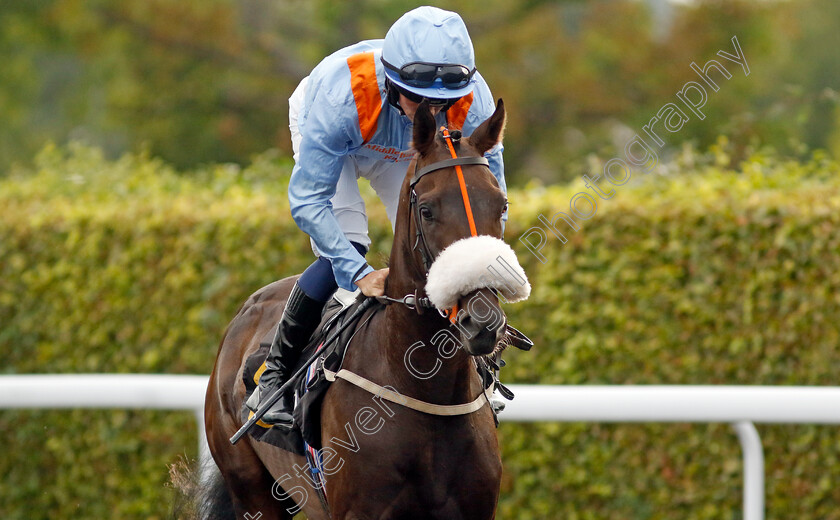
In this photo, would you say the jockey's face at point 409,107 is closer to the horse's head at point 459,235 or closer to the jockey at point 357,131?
the jockey at point 357,131

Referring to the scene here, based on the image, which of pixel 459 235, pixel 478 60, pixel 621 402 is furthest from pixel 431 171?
pixel 478 60

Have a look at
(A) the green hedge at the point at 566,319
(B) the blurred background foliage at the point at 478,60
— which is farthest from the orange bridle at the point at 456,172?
(B) the blurred background foliage at the point at 478,60

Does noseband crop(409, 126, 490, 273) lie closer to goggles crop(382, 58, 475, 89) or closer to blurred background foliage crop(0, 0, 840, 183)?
goggles crop(382, 58, 475, 89)

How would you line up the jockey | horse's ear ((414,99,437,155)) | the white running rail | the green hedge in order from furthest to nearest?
the green hedge
the white running rail
the jockey
horse's ear ((414,99,437,155))

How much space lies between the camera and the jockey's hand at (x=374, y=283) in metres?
2.95

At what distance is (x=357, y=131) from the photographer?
3109 millimetres

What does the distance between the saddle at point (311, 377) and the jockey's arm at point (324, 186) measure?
0.17 m

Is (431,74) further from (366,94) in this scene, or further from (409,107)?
(366,94)

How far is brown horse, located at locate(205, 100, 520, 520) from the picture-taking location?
8.50ft

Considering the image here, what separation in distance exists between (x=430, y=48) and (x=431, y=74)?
0.08 meters

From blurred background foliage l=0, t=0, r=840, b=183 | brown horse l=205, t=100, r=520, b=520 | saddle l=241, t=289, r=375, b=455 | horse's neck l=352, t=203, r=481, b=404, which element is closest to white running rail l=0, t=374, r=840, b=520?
saddle l=241, t=289, r=375, b=455

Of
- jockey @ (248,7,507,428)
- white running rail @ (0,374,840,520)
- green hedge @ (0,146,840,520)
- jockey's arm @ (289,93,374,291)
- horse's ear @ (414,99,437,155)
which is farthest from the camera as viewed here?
green hedge @ (0,146,840,520)

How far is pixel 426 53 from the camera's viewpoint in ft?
9.42

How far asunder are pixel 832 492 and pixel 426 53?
132 inches
